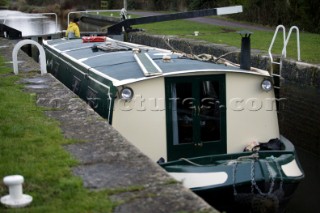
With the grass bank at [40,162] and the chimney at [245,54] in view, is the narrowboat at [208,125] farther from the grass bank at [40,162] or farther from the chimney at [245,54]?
the grass bank at [40,162]

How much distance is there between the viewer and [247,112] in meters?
6.66

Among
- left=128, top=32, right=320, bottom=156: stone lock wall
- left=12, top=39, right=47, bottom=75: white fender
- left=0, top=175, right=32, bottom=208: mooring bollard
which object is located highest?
left=12, top=39, right=47, bottom=75: white fender

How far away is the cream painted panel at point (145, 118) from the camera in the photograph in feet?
20.4

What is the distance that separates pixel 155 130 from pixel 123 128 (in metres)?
0.39

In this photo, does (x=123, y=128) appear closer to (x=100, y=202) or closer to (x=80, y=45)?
(x=100, y=202)

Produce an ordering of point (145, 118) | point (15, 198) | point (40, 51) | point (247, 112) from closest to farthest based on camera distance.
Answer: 1. point (15, 198)
2. point (145, 118)
3. point (247, 112)
4. point (40, 51)

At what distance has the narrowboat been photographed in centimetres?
560

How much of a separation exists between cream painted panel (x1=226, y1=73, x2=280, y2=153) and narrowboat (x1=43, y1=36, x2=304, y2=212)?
1 centimetres

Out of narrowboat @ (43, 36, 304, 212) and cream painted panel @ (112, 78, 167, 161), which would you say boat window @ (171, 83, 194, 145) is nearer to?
narrowboat @ (43, 36, 304, 212)

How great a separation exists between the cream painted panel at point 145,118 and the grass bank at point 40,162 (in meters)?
0.84

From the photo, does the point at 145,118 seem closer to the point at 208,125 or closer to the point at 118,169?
the point at 208,125

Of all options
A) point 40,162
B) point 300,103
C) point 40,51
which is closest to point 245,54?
point 40,162

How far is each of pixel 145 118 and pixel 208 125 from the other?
0.83 meters

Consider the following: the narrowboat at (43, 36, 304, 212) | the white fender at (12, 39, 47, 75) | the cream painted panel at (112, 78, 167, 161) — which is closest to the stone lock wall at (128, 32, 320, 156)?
the narrowboat at (43, 36, 304, 212)
